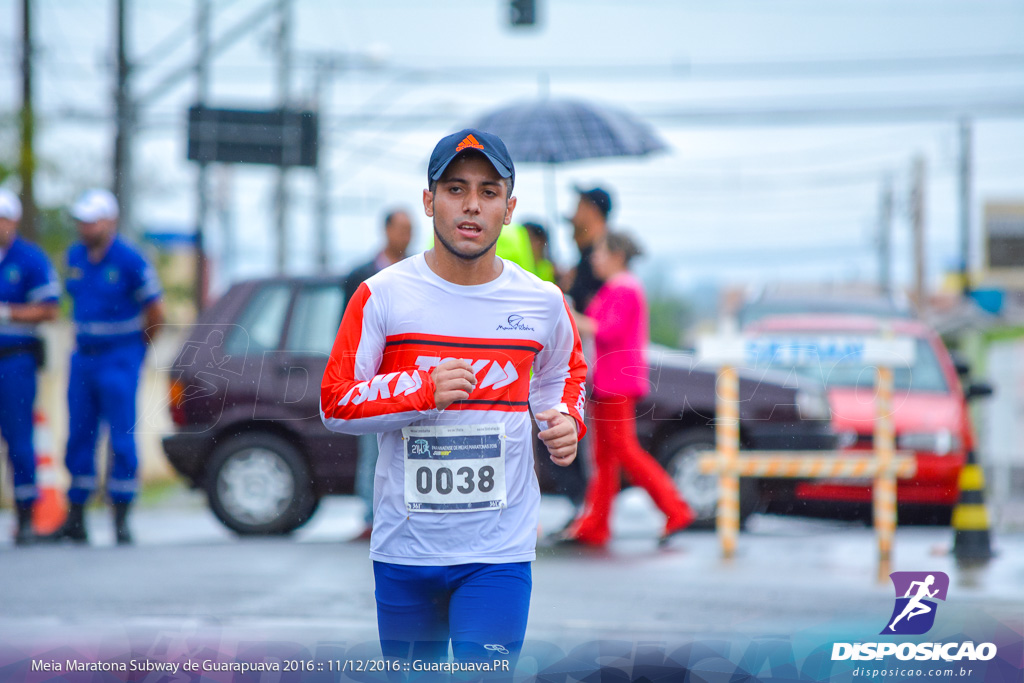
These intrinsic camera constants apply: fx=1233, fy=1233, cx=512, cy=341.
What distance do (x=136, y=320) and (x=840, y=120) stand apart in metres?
3.32

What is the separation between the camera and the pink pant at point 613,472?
14.2ft

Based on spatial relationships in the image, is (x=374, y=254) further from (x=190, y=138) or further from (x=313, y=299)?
(x=313, y=299)

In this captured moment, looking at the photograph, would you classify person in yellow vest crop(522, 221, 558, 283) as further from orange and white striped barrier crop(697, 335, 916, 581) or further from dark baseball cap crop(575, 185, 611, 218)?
orange and white striped barrier crop(697, 335, 916, 581)

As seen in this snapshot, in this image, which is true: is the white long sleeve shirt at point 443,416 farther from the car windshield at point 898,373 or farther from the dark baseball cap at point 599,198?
the car windshield at point 898,373

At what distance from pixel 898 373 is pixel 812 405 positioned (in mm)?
1999

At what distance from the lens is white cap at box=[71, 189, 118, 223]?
5477mm

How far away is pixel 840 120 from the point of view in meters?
5.47

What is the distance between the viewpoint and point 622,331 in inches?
201

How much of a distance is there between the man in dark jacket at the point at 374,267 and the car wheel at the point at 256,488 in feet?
0.78

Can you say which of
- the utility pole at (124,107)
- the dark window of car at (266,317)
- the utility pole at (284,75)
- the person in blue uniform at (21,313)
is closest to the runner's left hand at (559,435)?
the utility pole at (284,75)

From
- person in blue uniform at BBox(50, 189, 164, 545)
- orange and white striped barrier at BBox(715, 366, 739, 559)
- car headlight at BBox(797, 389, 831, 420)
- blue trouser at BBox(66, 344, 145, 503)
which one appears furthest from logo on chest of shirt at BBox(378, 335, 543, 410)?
person in blue uniform at BBox(50, 189, 164, 545)

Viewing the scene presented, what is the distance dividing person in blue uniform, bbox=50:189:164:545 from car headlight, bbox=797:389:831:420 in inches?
110

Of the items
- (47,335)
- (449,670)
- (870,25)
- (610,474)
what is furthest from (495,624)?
(47,335)

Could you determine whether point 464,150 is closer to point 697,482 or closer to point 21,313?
point 21,313
